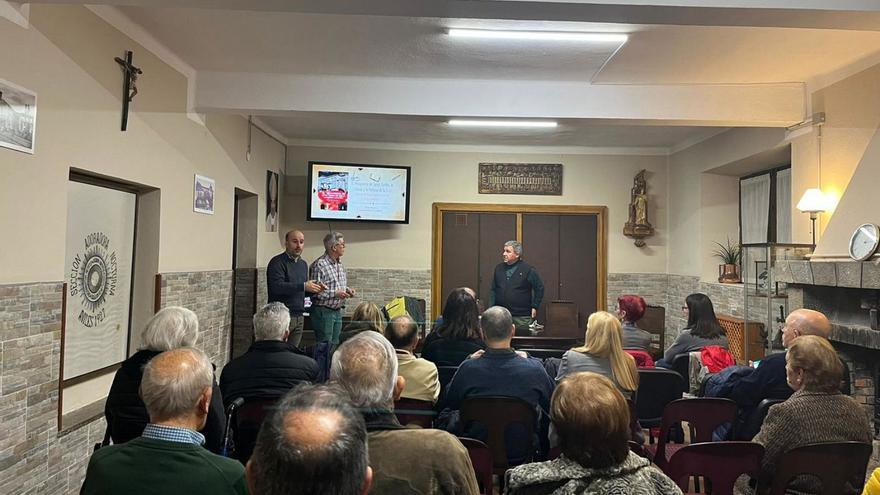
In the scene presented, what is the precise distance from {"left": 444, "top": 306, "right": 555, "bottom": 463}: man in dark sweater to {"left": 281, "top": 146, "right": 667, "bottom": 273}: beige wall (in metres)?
5.03

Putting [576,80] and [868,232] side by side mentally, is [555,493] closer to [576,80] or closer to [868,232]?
[868,232]

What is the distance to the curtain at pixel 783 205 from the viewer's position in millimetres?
5891

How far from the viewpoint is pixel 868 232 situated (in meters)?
→ 3.77

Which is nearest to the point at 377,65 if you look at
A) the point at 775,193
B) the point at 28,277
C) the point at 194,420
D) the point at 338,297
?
the point at 338,297

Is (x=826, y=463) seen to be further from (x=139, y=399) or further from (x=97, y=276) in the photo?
(x=97, y=276)

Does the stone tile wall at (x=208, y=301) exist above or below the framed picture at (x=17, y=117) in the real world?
below

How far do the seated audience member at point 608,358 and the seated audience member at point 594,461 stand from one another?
147cm

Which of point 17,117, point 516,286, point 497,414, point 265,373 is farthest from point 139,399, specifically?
point 516,286

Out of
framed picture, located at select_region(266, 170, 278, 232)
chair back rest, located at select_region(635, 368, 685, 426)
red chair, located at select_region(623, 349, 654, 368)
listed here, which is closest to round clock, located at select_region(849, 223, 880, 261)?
red chair, located at select_region(623, 349, 654, 368)

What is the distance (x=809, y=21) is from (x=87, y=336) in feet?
14.6

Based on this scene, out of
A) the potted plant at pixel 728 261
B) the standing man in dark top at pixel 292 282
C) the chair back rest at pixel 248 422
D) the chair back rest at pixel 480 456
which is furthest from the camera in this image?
the potted plant at pixel 728 261

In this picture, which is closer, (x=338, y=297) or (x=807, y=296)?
(x=807, y=296)

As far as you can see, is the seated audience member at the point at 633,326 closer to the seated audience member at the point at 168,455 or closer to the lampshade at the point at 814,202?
the lampshade at the point at 814,202

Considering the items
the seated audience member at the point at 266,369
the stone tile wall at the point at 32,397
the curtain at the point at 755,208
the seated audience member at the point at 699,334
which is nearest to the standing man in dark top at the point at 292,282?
the stone tile wall at the point at 32,397
